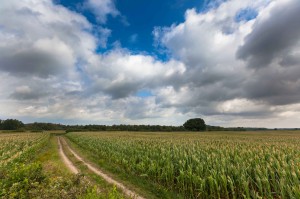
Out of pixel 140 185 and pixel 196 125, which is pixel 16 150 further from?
pixel 196 125

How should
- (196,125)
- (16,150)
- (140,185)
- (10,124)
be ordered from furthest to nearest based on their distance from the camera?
(10,124), (196,125), (16,150), (140,185)

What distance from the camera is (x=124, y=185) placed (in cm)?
1231

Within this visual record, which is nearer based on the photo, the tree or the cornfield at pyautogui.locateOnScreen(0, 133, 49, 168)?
the cornfield at pyautogui.locateOnScreen(0, 133, 49, 168)

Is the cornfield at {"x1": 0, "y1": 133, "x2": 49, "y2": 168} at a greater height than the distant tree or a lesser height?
lesser

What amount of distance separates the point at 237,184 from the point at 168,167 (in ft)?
14.1

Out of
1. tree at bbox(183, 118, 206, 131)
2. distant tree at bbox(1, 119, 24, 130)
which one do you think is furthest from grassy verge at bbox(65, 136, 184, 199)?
distant tree at bbox(1, 119, 24, 130)

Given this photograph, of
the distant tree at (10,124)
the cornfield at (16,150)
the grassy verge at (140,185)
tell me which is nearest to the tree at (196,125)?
the cornfield at (16,150)

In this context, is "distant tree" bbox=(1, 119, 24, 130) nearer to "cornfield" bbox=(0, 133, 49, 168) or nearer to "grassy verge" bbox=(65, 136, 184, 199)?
"cornfield" bbox=(0, 133, 49, 168)

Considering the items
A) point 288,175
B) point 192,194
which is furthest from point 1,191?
point 288,175

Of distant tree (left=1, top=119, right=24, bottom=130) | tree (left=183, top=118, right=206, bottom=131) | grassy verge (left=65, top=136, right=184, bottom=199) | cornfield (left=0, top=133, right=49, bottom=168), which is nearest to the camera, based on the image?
grassy verge (left=65, top=136, right=184, bottom=199)

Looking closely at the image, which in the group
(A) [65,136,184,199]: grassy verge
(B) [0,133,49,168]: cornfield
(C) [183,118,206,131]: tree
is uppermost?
(C) [183,118,206,131]: tree

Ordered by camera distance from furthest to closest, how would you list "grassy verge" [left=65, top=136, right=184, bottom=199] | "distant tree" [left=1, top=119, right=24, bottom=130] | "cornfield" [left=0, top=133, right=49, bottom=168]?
1. "distant tree" [left=1, top=119, right=24, bottom=130]
2. "cornfield" [left=0, top=133, right=49, bottom=168]
3. "grassy verge" [left=65, top=136, right=184, bottom=199]

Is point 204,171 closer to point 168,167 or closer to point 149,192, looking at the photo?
point 168,167

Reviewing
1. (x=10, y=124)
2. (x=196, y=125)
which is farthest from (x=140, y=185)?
(x=10, y=124)
